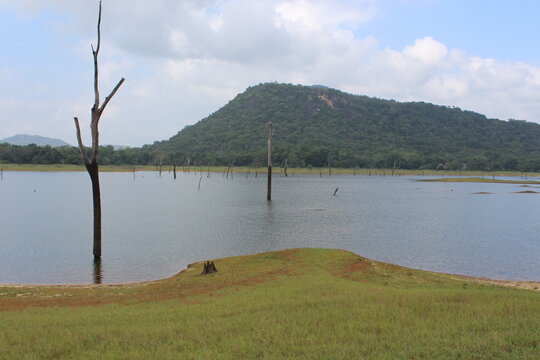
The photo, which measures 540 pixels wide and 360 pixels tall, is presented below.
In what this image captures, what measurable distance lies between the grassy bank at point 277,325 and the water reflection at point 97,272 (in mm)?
5385

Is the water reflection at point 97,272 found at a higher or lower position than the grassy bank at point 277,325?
lower

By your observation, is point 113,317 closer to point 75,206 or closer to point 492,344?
point 492,344

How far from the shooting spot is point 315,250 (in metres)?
19.2

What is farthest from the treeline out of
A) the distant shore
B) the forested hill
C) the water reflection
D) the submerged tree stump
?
the submerged tree stump

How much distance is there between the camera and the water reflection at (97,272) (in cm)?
1792

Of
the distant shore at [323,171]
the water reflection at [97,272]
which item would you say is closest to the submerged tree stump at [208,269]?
the water reflection at [97,272]

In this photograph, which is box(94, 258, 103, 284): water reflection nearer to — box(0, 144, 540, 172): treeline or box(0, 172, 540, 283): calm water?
box(0, 172, 540, 283): calm water

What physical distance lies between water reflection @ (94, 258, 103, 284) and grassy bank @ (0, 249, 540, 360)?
212 inches

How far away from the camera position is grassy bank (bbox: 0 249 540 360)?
6320mm

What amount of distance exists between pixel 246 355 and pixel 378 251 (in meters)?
19.9

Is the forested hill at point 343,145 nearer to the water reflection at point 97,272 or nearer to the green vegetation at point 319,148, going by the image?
the green vegetation at point 319,148

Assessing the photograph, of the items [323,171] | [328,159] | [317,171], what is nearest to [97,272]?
[317,171]

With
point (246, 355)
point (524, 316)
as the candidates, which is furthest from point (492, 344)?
point (246, 355)

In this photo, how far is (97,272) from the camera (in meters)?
19.1
